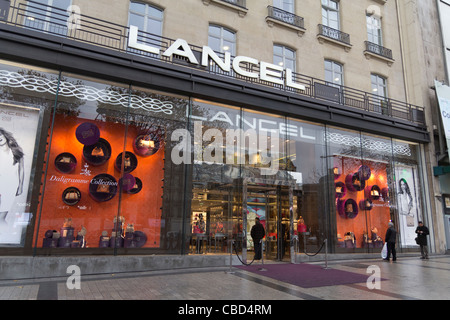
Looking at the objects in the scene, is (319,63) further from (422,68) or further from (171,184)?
(171,184)

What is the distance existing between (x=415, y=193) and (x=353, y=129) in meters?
5.16

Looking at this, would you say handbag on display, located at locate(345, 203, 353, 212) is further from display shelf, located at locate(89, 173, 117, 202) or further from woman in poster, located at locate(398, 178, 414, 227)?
display shelf, located at locate(89, 173, 117, 202)

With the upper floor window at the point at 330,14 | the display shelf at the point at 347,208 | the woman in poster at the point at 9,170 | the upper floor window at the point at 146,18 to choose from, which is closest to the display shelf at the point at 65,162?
the woman in poster at the point at 9,170

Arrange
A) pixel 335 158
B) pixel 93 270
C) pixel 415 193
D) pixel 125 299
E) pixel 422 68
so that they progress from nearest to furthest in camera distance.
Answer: pixel 125 299 → pixel 93 270 → pixel 335 158 → pixel 415 193 → pixel 422 68

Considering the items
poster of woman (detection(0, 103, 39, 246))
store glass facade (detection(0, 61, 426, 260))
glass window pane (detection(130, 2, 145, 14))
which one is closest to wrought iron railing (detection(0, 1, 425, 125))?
glass window pane (detection(130, 2, 145, 14))

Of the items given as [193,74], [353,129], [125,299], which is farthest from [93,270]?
[353,129]

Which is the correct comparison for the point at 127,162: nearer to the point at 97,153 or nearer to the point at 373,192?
the point at 97,153

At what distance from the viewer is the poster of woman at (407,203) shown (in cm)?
1591

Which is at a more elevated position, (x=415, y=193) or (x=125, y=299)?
(x=415, y=193)

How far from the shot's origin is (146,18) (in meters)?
12.2

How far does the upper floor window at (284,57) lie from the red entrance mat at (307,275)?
28.6 ft

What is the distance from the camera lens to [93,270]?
926 centimetres

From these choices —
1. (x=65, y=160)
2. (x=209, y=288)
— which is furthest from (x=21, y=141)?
(x=209, y=288)

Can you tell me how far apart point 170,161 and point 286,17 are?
8.98m
